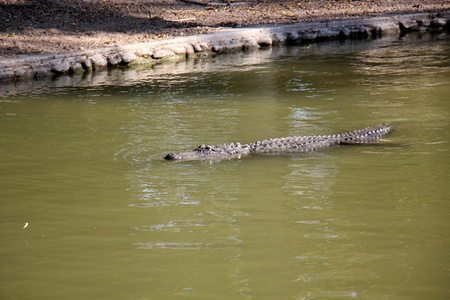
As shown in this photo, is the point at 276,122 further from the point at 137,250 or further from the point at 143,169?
the point at 137,250

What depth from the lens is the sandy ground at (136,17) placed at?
592 inches

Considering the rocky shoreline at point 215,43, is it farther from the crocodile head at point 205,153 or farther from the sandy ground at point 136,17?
the crocodile head at point 205,153

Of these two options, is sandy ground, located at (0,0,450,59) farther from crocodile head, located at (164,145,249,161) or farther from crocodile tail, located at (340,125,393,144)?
crocodile tail, located at (340,125,393,144)

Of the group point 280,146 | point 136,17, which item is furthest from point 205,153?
point 136,17

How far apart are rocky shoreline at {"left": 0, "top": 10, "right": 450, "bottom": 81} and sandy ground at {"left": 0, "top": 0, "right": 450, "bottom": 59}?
0.66 meters

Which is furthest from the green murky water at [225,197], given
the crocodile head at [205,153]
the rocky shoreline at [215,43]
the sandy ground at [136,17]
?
the sandy ground at [136,17]

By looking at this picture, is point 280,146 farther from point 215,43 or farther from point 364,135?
point 215,43

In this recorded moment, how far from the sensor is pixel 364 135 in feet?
23.9

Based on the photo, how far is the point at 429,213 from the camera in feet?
15.6

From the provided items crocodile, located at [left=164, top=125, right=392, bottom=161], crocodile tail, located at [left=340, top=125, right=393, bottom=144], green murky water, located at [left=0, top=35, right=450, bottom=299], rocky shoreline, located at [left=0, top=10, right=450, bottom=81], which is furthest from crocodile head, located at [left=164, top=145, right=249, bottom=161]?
rocky shoreline, located at [left=0, top=10, right=450, bottom=81]

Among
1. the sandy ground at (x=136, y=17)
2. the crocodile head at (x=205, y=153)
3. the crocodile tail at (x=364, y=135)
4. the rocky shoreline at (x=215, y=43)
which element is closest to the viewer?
the crocodile head at (x=205, y=153)

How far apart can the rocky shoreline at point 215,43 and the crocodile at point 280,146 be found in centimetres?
789

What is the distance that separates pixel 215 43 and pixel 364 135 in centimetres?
929

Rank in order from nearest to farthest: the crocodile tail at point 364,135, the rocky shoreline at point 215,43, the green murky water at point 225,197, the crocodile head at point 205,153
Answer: the green murky water at point 225,197 < the crocodile head at point 205,153 < the crocodile tail at point 364,135 < the rocky shoreline at point 215,43
